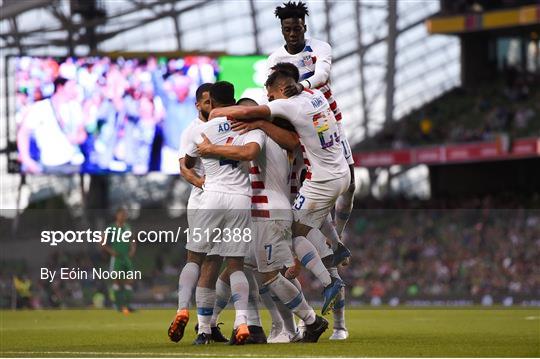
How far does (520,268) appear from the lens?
66.9ft

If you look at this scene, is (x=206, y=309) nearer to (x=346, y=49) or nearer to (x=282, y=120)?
(x=282, y=120)

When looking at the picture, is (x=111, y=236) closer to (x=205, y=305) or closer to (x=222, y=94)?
(x=205, y=305)

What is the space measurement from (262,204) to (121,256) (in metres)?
1.21

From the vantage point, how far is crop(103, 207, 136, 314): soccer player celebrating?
10.5m

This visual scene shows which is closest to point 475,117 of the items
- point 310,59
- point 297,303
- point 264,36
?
point 264,36

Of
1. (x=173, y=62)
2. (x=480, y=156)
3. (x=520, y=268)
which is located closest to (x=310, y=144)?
(x=520, y=268)

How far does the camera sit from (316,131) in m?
11.2

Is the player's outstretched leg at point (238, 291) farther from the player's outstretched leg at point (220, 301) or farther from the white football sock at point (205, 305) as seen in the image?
the player's outstretched leg at point (220, 301)

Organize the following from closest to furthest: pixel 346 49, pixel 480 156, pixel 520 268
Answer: pixel 520 268, pixel 480 156, pixel 346 49

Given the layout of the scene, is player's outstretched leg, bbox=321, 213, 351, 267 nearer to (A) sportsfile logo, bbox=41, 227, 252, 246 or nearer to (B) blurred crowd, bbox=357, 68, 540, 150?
(A) sportsfile logo, bbox=41, 227, 252, 246

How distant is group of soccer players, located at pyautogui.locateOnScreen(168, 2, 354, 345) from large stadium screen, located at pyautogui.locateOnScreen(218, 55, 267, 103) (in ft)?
71.8

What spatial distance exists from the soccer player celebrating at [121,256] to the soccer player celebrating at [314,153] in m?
1.21

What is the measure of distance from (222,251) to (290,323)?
1.24 meters

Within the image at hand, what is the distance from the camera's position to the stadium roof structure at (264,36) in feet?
139
